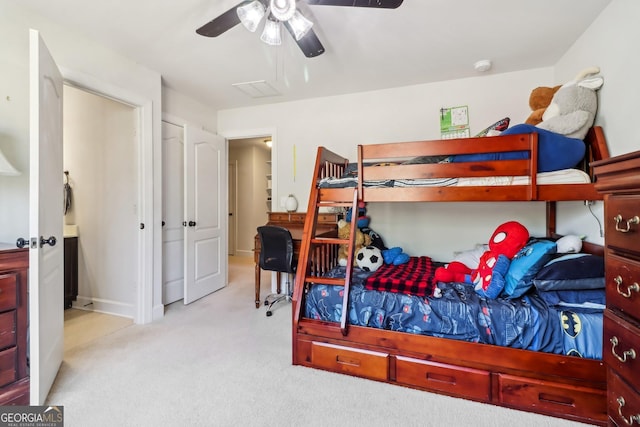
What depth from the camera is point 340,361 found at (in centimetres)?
186

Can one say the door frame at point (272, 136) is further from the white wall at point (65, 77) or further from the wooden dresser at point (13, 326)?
the wooden dresser at point (13, 326)

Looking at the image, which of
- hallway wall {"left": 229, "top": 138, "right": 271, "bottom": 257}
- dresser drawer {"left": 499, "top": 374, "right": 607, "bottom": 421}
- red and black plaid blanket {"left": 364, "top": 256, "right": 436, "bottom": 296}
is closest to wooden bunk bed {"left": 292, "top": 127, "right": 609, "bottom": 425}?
dresser drawer {"left": 499, "top": 374, "right": 607, "bottom": 421}

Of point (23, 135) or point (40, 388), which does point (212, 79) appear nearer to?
point (23, 135)

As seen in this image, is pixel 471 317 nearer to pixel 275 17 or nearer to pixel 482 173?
pixel 482 173

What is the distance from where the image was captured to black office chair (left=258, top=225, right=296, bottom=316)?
9.05ft

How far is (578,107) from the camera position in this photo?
1.88 m

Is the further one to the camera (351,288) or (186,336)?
(186,336)

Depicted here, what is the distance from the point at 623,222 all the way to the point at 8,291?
103 inches

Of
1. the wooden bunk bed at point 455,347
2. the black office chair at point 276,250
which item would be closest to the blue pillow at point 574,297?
the wooden bunk bed at point 455,347

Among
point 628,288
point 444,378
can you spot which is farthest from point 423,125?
point 628,288

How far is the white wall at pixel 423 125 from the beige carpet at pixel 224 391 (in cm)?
162

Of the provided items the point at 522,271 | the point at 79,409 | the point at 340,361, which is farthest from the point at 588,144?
the point at 79,409

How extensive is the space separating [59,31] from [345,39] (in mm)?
2068

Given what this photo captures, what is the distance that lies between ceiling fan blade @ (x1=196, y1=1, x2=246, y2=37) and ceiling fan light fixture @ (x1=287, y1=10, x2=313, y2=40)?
311 mm
